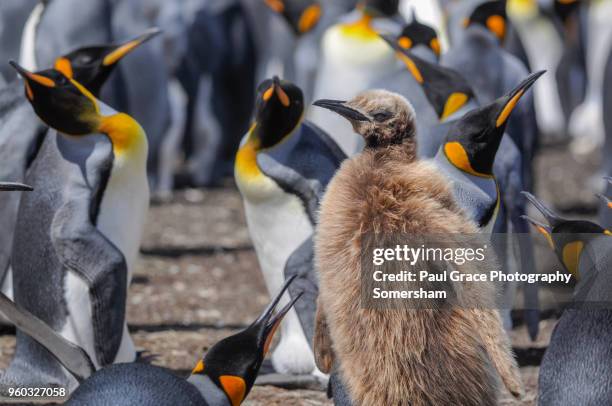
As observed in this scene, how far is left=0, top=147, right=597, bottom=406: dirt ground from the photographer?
3877 millimetres

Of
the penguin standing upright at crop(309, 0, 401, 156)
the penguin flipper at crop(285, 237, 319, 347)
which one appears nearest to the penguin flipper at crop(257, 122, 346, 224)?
the penguin flipper at crop(285, 237, 319, 347)

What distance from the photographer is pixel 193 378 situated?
267cm

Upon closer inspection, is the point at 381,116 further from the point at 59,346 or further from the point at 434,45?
the point at 434,45

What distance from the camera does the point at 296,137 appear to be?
12.0 feet

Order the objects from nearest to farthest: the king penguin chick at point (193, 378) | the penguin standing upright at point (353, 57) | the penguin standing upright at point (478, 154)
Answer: the king penguin chick at point (193, 378), the penguin standing upright at point (478, 154), the penguin standing upright at point (353, 57)

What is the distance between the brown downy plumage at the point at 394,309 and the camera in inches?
103

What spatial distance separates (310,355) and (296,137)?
2.13 feet

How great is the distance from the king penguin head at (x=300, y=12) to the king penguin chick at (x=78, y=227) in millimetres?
3686

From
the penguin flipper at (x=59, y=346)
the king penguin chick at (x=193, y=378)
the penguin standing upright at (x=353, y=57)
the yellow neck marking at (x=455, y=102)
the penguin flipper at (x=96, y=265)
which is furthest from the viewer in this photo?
the penguin standing upright at (x=353, y=57)

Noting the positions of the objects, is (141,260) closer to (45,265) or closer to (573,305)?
(45,265)

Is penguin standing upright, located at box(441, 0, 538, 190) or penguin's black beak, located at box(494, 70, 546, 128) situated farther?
penguin standing upright, located at box(441, 0, 538, 190)

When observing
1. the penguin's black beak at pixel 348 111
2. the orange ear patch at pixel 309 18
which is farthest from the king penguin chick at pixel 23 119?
the orange ear patch at pixel 309 18

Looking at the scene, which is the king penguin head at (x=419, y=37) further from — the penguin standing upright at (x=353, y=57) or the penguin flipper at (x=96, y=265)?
the penguin flipper at (x=96, y=265)

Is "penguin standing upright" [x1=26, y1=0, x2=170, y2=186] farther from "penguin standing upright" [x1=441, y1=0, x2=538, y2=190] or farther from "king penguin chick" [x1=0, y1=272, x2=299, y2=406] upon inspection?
"king penguin chick" [x1=0, y1=272, x2=299, y2=406]
